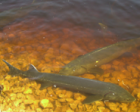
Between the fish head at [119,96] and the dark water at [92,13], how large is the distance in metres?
3.08

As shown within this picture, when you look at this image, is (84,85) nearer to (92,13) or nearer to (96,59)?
(96,59)

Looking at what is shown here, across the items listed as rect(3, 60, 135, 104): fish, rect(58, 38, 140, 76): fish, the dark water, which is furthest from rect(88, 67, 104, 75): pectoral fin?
the dark water

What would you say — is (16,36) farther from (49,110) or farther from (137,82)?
(137,82)

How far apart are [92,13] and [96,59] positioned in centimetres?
362

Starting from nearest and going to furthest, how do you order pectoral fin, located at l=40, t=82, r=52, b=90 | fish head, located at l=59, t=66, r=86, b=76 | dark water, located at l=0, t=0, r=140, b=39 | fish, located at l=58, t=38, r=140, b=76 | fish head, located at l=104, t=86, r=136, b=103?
1. fish head, located at l=104, t=86, r=136, b=103
2. pectoral fin, located at l=40, t=82, r=52, b=90
3. fish head, located at l=59, t=66, r=86, b=76
4. fish, located at l=58, t=38, r=140, b=76
5. dark water, located at l=0, t=0, r=140, b=39

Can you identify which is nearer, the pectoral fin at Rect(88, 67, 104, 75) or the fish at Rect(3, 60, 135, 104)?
the fish at Rect(3, 60, 135, 104)

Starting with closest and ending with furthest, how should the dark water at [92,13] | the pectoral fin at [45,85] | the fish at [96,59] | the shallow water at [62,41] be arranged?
1. the shallow water at [62,41]
2. the pectoral fin at [45,85]
3. the fish at [96,59]
4. the dark water at [92,13]

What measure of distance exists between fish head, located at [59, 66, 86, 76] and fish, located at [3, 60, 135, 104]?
0.24 m

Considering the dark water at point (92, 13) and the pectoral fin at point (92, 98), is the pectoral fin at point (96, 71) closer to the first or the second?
the pectoral fin at point (92, 98)

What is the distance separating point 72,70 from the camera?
446 centimetres

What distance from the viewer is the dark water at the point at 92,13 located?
659cm

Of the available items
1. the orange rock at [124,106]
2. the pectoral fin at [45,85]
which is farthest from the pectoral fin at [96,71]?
the pectoral fin at [45,85]

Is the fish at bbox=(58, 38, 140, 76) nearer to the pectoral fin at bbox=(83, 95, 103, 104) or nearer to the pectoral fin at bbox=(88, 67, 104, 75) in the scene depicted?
the pectoral fin at bbox=(88, 67, 104, 75)

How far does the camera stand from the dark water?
21.6ft
